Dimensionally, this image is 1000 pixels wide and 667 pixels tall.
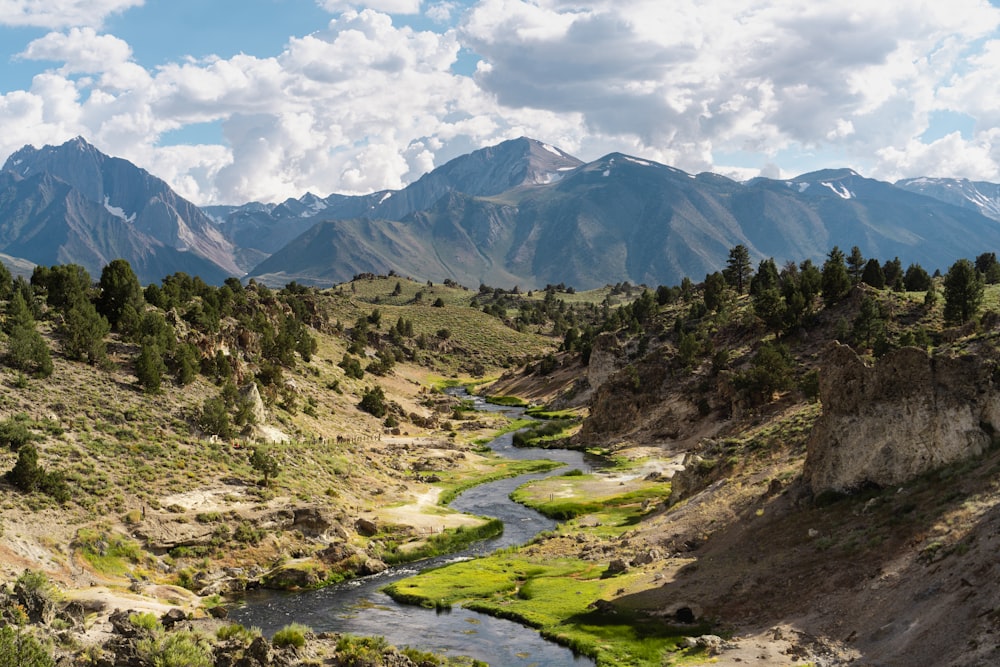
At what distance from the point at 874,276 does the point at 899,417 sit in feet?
291

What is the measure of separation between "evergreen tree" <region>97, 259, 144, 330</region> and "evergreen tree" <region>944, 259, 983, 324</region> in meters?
99.7

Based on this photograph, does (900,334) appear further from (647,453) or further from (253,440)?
(253,440)

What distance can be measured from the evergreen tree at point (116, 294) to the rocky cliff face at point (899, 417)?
244 ft

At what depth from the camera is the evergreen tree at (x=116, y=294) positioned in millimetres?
91250

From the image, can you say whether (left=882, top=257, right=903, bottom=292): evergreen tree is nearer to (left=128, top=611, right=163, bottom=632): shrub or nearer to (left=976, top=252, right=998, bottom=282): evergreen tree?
(left=976, top=252, right=998, bottom=282): evergreen tree

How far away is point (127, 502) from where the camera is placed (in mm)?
61875

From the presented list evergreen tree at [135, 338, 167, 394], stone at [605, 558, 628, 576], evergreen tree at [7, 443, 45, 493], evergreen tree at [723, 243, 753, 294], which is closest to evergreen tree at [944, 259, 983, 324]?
stone at [605, 558, 628, 576]

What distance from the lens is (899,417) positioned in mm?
52344

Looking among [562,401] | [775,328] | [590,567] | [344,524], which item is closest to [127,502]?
[344,524]

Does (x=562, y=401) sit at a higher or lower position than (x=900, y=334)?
lower

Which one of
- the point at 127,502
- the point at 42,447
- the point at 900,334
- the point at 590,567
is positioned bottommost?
the point at 590,567

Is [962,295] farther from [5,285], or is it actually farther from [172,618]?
[5,285]

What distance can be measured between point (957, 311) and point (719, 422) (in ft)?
107

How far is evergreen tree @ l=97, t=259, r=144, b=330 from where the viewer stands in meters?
91.2
